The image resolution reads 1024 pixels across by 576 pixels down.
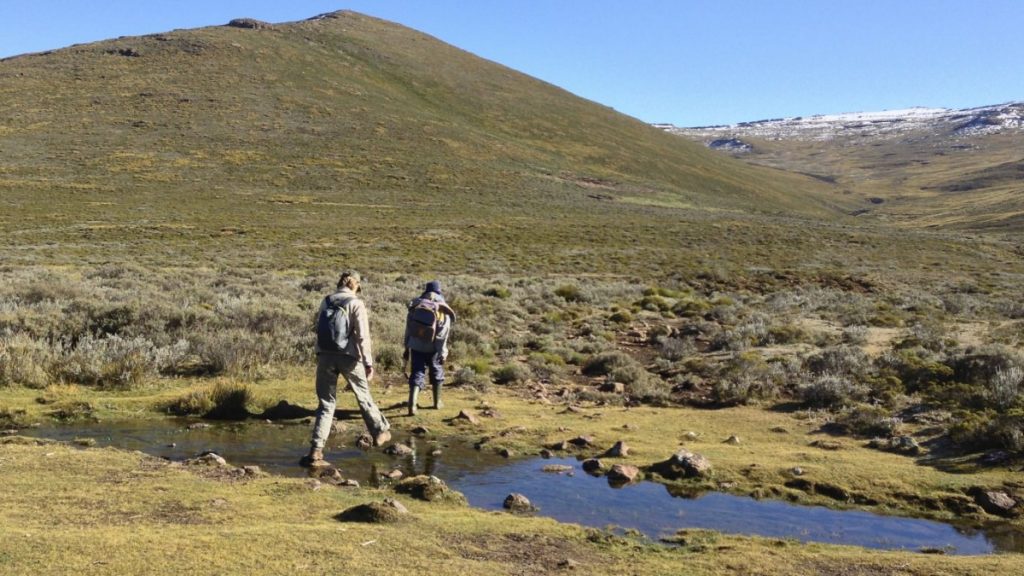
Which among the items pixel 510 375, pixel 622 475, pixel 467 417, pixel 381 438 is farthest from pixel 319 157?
pixel 622 475

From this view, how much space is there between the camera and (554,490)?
294 inches

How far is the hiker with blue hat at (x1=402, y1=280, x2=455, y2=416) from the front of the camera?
34.3 feet

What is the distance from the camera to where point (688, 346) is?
55.6 feet

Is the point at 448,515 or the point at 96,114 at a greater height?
the point at 96,114

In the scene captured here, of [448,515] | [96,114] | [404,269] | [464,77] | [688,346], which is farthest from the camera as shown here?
[464,77]

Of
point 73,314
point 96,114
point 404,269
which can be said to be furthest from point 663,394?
point 96,114

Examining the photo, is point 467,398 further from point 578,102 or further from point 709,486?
point 578,102

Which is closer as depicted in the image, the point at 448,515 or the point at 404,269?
the point at 448,515

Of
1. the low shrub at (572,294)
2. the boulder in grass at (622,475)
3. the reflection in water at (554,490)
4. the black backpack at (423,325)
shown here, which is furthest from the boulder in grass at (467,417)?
the low shrub at (572,294)

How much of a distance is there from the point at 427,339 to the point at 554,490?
3668 millimetres

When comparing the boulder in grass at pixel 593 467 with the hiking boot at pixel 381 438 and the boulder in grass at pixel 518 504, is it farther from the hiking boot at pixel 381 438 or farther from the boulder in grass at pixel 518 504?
the hiking boot at pixel 381 438

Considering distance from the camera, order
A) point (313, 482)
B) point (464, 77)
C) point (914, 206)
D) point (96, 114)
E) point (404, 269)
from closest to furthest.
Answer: point (313, 482) < point (404, 269) < point (96, 114) < point (464, 77) < point (914, 206)

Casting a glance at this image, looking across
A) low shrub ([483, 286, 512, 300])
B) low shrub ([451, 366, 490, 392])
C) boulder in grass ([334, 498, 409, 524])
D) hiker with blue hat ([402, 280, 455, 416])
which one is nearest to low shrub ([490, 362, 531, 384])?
low shrub ([451, 366, 490, 392])

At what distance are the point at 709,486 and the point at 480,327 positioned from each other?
10.8 meters
